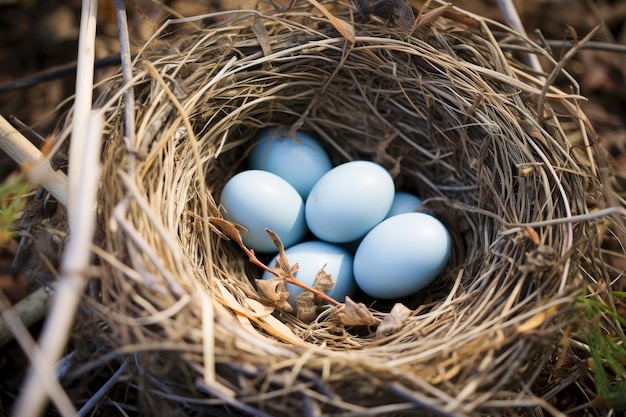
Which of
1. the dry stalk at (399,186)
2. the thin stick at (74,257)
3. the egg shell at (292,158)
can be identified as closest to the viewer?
the thin stick at (74,257)

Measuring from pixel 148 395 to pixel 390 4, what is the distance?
1.06 m

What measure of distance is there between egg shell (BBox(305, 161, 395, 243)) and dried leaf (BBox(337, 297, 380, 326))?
0.70 ft

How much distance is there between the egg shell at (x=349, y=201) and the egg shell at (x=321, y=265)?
4 cm

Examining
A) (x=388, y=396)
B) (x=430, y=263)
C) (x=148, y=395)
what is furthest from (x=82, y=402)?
(x=430, y=263)

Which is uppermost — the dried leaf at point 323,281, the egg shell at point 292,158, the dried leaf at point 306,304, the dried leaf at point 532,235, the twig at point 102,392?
the egg shell at point 292,158

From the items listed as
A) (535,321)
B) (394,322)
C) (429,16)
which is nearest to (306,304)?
(394,322)

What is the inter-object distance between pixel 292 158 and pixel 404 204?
332 mm

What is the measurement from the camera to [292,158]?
1533mm

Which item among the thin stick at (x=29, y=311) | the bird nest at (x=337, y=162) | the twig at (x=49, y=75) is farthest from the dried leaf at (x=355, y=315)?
the twig at (x=49, y=75)

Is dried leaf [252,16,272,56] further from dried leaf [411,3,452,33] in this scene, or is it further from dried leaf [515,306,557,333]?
dried leaf [515,306,557,333]

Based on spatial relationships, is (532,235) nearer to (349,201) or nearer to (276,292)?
(349,201)

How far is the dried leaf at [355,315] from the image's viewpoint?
1.29 metres

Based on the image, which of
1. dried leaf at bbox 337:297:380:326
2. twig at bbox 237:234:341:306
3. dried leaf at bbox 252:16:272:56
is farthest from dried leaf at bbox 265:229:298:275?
dried leaf at bbox 252:16:272:56

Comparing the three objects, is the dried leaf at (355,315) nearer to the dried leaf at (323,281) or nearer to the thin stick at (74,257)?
the dried leaf at (323,281)
